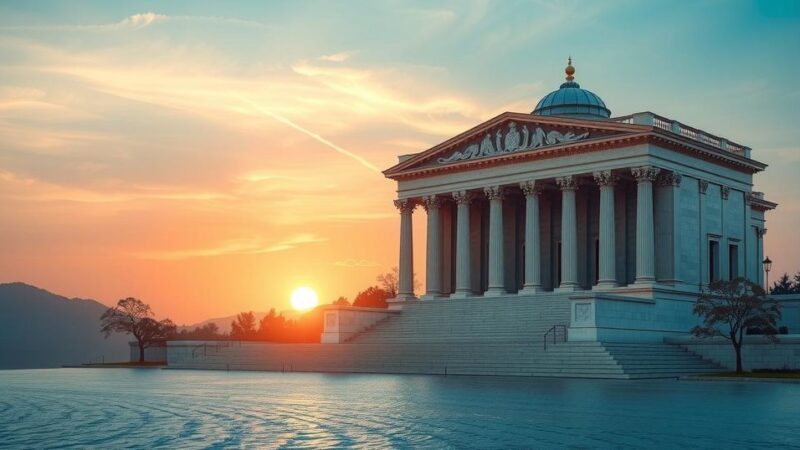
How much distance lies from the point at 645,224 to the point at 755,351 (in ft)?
46.4

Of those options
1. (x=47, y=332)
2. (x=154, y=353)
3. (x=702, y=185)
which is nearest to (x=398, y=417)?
(x=702, y=185)

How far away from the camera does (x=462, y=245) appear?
74375 mm

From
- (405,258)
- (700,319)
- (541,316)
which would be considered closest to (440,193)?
(405,258)

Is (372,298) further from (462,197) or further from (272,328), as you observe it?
(462,197)

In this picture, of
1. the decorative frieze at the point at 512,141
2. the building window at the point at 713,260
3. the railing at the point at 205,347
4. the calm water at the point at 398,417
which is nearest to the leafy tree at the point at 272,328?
the railing at the point at 205,347

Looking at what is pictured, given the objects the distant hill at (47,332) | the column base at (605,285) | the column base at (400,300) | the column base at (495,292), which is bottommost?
the distant hill at (47,332)

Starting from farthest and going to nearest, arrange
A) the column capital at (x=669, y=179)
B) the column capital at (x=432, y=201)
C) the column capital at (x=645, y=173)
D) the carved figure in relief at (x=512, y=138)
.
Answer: the column capital at (x=432, y=201), the carved figure in relief at (x=512, y=138), the column capital at (x=669, y=179), the column capital at (x=645, y=173)

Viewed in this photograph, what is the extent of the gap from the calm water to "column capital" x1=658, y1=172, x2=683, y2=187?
30252 mm

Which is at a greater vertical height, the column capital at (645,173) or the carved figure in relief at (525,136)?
the carved figure in relief at (525,136)

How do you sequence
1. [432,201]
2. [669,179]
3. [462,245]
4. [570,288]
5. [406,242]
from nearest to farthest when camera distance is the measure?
1. [669,179]
2. [570,288]
3. [462,245]
4. [432,201]
5. [406,242]

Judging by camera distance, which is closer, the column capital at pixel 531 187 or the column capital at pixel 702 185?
the column capital at pixel 702 185

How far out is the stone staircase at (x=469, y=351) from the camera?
49.9 metres

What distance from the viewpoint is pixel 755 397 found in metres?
31.8

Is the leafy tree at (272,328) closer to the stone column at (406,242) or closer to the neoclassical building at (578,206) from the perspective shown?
the stone column at (406,242)
